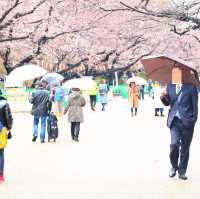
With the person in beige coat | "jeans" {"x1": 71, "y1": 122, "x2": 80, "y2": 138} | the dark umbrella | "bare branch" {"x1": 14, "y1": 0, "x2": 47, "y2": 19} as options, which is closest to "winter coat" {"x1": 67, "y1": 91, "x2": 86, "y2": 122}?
the person in beige coat

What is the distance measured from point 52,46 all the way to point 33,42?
491cm

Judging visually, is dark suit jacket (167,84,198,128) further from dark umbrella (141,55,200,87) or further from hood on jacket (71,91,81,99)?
hood on jacket (71,91,81,99)

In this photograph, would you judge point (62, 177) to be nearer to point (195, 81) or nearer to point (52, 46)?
point (195, 81)

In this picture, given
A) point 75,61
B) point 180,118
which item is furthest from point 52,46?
point 180,118

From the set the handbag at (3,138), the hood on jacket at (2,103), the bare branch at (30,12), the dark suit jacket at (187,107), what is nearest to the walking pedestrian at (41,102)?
the hood on jacket at (2,103)

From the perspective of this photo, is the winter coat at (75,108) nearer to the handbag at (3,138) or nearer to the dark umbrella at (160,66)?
the dark umbrella at (160,66)

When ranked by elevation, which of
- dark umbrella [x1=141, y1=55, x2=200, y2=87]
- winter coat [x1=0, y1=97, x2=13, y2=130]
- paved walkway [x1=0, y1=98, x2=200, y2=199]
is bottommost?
paved walkway [x1=0, y1=98, x2=200, y2=199]

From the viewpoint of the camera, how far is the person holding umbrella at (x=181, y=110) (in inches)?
372

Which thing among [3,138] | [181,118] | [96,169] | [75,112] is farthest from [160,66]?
[75,112]

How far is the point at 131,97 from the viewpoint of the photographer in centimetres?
2809

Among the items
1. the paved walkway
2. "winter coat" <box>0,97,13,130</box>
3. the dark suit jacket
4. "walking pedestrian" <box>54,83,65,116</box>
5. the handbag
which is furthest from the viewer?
"walking pedestrian" <box>54,83,65,116</box>

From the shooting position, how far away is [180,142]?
31.7 feet

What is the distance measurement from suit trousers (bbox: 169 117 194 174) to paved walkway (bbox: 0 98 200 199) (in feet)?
0.92

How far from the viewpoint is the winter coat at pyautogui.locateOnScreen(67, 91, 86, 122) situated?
16156 millimetres
